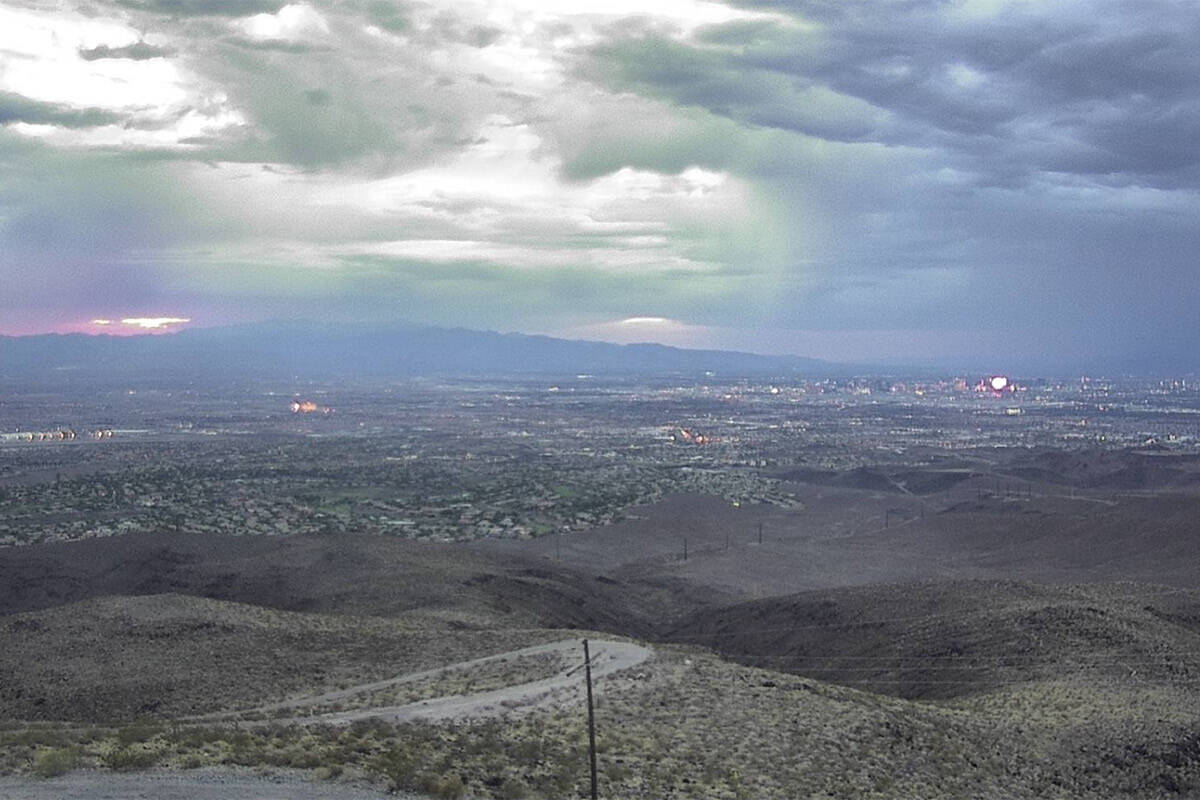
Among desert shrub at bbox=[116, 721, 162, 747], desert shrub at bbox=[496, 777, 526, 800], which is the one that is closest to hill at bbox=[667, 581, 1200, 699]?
desert shrub at bbox=[496, 777, 526, 800]

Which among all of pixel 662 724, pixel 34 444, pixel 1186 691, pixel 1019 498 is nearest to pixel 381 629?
pixel 662 724

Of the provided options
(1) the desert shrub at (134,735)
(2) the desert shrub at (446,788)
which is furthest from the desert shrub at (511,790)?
(1) the desert shrub at (134,735)

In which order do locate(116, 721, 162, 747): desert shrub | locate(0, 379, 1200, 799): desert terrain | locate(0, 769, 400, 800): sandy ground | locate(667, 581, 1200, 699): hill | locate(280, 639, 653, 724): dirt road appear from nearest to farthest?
locate(0, 769, 400, 800): sandy ground, locate(116, 721, 162, 747): desert shrub, locate(0, 379, 1200, 799): desert terrain, locate(280, 639, 653, 724): dirt road, locate(667, 581, 1200, 699): hill

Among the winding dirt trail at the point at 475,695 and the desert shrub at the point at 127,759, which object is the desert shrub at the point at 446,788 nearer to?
the desert shrub at the point at 127,759

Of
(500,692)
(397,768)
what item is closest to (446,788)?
(397,768)

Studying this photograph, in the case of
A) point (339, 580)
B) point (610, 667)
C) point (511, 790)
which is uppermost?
point (511, 790)

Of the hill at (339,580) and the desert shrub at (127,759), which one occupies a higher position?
the desert shrub at (127,759)

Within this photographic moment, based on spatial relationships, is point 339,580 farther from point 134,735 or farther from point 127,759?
point 127,759

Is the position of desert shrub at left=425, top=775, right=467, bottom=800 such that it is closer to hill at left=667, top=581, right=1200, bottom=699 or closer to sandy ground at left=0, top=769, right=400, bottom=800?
sandy ground at left=0, top=769, right=400, bottom=800
